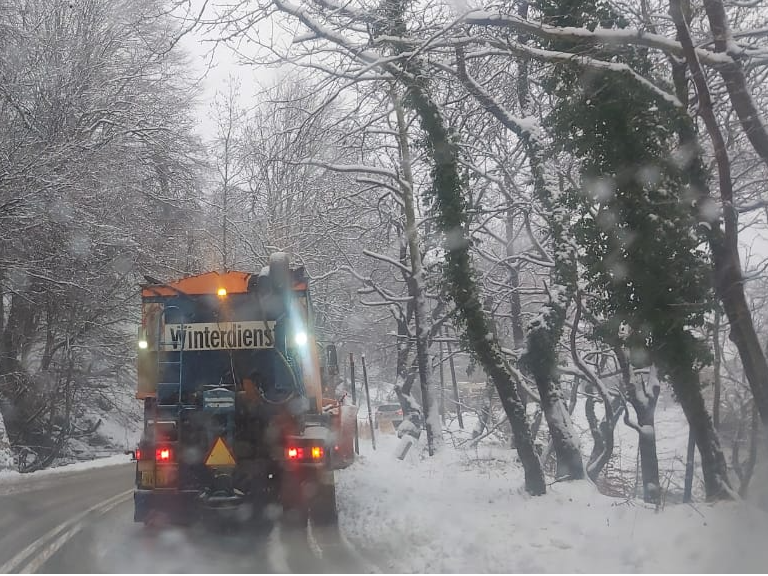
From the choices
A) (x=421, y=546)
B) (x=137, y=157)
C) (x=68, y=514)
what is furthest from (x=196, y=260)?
(x=421, y=546)

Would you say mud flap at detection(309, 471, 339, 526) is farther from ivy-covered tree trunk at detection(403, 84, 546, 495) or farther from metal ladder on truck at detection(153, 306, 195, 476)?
ivy-covered tree trunk at detection(403, 84, 546, 495)

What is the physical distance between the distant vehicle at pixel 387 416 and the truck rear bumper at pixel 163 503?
2465cm

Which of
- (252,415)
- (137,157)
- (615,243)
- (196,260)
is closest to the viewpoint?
(615,243)

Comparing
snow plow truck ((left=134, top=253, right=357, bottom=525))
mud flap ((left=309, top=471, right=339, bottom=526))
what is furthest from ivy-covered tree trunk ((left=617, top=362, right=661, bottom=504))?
snow plow truck ((left=134, top=253, right=357, bottom=525))

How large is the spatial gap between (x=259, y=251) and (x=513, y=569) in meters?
22.0

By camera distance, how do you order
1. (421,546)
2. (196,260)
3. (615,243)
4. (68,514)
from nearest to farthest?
(421,546) → (615,243) → (68,514) → (196,260)

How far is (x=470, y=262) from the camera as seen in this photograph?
10492 millimetres

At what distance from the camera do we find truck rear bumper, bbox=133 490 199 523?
8211 mm

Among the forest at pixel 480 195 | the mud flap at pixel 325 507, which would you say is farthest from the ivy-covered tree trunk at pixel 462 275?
the mud flap at pixel 325 507

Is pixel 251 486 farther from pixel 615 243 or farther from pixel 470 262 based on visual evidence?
pixel 615 243

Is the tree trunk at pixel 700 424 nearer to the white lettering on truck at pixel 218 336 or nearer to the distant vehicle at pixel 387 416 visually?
the white lettering on truck at pixel 218 336

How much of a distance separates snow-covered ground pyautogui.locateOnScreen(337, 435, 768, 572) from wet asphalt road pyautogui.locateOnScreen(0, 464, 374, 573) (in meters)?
0.56

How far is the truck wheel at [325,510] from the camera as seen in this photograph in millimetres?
8867

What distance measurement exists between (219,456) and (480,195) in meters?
9.44
